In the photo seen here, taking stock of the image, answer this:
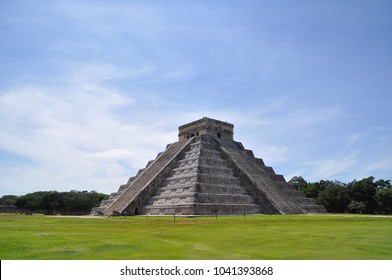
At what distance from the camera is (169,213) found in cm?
3547

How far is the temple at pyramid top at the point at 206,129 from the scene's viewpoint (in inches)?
2041

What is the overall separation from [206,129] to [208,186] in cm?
1517

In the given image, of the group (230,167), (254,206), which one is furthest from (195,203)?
(230,167)

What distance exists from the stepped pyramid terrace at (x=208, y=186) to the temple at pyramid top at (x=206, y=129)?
15 centimetres

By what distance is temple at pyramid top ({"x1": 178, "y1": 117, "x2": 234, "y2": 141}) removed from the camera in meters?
51.8

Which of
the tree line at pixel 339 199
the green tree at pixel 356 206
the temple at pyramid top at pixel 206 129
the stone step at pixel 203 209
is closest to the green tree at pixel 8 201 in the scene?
the tree line at pixel 339 199

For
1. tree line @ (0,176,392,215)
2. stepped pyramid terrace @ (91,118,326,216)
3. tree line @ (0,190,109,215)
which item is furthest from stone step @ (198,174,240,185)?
tree line @ (0,190,109,215)

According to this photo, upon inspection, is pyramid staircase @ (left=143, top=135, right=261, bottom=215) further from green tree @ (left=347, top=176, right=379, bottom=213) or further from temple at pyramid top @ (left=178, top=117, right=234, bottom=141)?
green tree @ (left=347, top=176, right=379, bottom=213)

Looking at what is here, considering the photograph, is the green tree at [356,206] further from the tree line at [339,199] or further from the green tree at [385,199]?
the green tree at [385,199]

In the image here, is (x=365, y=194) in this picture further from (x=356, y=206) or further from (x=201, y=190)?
(x=201, y=190)

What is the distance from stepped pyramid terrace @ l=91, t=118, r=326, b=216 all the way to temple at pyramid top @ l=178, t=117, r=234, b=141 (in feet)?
0.49

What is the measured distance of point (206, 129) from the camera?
5147 centimetres

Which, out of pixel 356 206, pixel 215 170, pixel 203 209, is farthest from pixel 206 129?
pixel 356 206

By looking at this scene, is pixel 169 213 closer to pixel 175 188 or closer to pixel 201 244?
pixel 175 188
